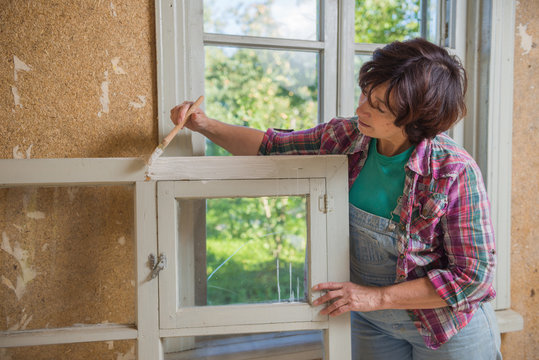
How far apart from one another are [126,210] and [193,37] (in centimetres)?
51

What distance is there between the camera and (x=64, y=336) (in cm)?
75

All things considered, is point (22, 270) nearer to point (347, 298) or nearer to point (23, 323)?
point (23, 323)

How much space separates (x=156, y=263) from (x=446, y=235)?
2.08ft

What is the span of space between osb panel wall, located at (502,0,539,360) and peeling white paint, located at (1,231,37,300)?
4.79 feet

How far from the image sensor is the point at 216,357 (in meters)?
0.82

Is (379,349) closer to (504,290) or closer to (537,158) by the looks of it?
(504,290)

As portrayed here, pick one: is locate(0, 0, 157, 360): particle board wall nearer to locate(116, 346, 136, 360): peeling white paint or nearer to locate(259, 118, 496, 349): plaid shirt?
locate(116, 346, 136, 360): peeling white paint

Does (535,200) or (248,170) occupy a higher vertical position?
(248,170)

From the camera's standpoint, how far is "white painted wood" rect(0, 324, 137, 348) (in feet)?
2.42

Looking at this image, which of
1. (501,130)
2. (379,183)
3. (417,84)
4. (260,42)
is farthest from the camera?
(501,130)

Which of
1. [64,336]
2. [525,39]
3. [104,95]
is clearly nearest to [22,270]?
[64,336]

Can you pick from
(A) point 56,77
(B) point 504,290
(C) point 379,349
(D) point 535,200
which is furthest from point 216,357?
(D) point 535,200

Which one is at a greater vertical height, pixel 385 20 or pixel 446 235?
pixel 385 20

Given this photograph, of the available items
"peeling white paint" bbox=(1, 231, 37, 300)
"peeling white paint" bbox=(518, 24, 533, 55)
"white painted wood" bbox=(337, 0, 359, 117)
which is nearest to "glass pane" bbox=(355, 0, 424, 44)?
"white painted wood" bbox=(337, 0, 359, 117)
